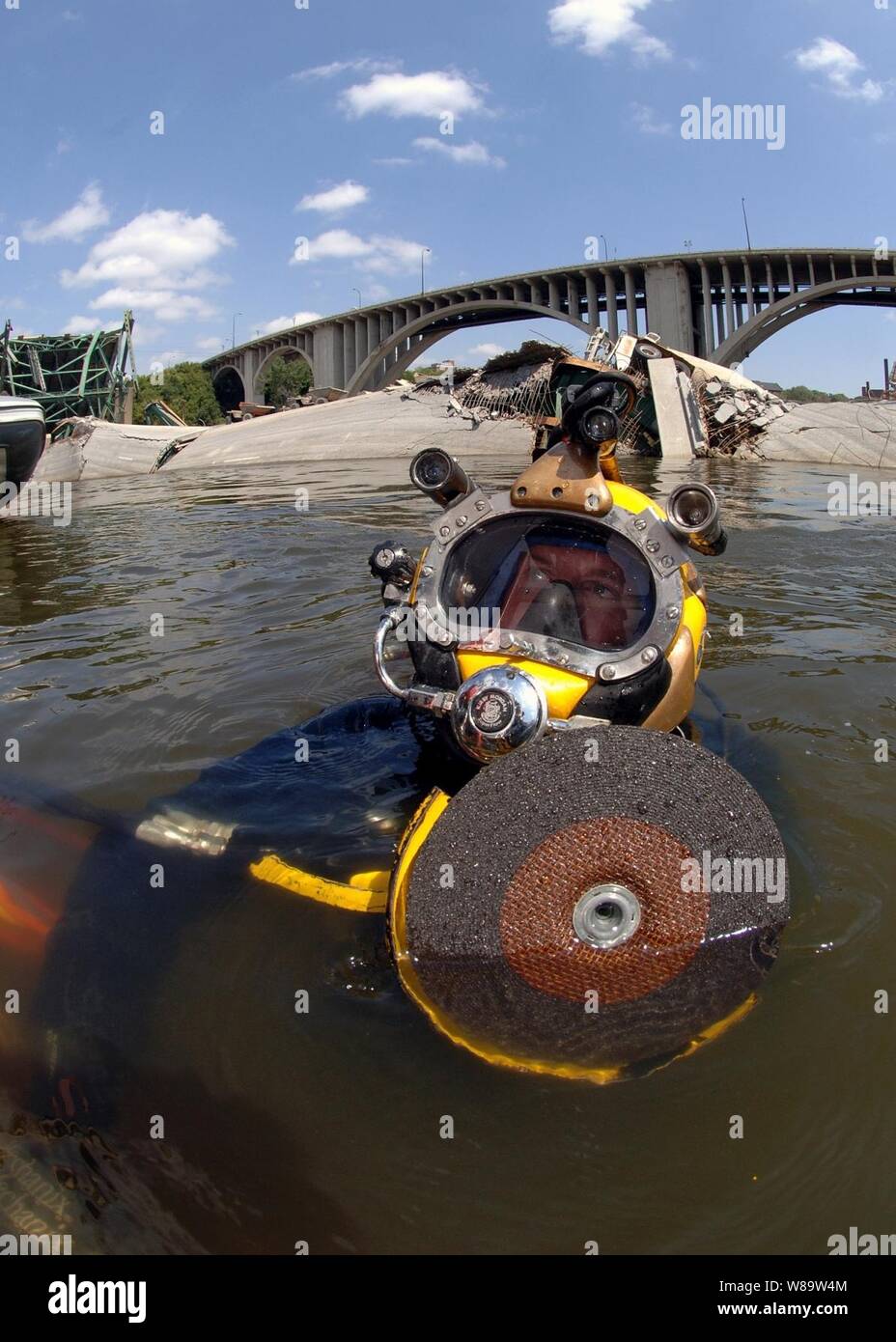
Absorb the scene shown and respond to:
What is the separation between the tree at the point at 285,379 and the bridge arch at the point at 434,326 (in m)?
11.4

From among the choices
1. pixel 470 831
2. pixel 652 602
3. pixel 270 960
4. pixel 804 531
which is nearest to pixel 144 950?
pixel 270 960

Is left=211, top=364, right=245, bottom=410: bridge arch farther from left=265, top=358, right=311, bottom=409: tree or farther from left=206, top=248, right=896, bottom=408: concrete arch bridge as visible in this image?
left=206, top=248, right=896, bottom=408: concrete arch bridge

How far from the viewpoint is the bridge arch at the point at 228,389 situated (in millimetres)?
103375

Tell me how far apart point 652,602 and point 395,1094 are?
7.06 ft

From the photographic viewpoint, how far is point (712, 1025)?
2773 millimetres

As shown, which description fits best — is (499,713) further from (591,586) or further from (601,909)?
(591,586)

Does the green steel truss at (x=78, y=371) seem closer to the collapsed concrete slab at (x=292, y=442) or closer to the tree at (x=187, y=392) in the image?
the collapsed concrete slab at (x=292, y=442)

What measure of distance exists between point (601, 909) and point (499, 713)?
32.0 inches

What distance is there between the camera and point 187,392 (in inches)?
3634

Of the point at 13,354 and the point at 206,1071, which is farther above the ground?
the point at 13,354

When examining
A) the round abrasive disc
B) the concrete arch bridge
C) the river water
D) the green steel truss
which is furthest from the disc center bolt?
the concrete arch bridge

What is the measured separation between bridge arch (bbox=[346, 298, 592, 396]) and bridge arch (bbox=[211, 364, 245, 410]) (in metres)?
28.9

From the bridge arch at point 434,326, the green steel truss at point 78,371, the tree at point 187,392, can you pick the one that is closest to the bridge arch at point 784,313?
the bridge arch at point 434,326
